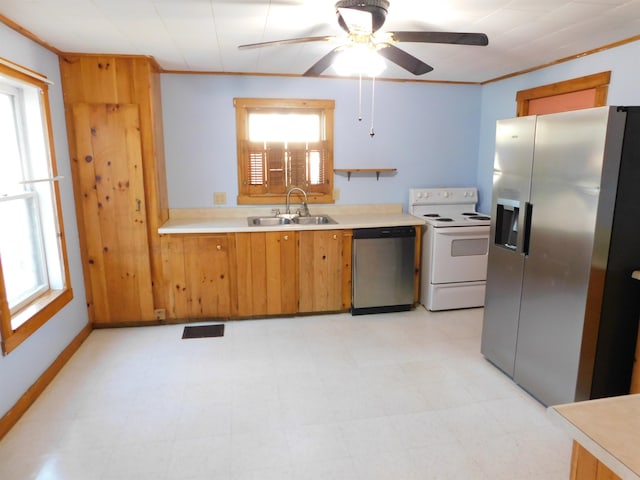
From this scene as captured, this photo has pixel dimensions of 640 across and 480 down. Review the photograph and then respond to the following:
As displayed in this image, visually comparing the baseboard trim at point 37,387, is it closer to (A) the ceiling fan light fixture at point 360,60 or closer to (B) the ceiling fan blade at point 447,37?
(A) the ceiling fan light fixture at point 360,60

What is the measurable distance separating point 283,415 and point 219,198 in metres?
2.32

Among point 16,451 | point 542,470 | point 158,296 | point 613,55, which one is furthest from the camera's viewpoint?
point 158,296

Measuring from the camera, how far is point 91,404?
7.93ft

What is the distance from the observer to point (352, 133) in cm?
414

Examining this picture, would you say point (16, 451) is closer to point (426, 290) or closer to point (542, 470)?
point (542, 470)

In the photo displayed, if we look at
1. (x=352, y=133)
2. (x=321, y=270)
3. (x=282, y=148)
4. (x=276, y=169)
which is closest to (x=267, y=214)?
(x=276, y=169)

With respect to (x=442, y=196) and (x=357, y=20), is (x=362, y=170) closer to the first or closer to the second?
(x=442, y=196)

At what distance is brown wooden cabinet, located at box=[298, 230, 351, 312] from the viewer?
366cm

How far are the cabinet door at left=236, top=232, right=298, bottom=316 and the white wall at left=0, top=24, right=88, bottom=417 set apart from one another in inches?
50.3

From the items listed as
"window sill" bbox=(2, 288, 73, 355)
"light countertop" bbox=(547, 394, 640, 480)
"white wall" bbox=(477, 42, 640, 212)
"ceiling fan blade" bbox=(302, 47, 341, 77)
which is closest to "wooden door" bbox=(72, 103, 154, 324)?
"window sill" bbox=(2, 288, 73, 355)

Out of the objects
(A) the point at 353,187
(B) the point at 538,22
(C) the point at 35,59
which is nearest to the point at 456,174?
(A) the point at 353,187

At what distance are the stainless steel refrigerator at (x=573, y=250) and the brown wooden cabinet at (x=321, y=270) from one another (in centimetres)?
153

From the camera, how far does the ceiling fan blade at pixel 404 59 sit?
223 centimetres

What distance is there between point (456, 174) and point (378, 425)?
308cm
